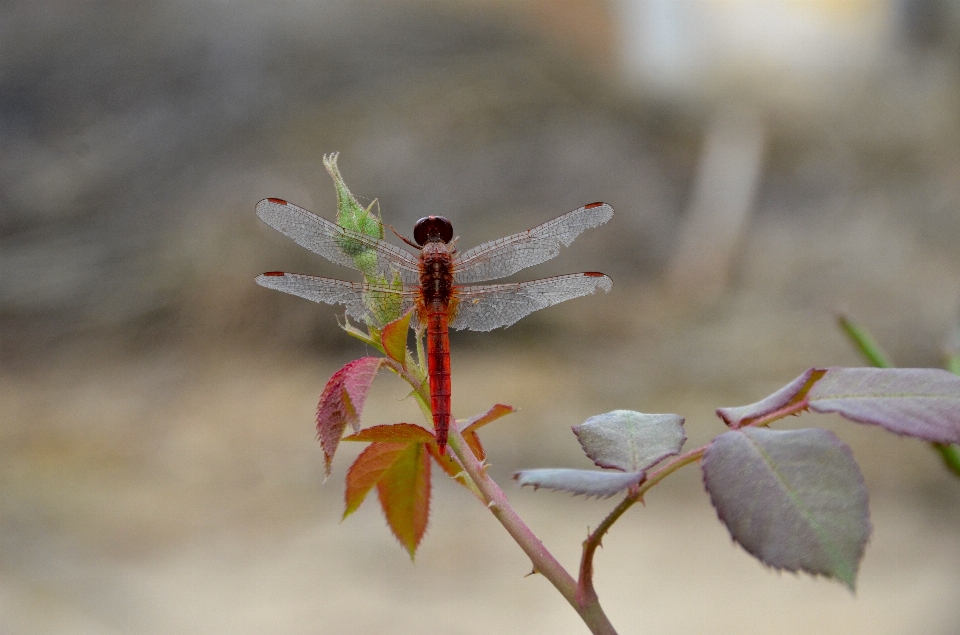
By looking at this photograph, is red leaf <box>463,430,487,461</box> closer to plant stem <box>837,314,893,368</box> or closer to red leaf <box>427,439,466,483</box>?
red leaf <box>427,439,466,483</box>

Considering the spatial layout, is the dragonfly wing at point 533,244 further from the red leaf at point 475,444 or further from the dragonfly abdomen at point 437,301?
the red leaf at point 475,444

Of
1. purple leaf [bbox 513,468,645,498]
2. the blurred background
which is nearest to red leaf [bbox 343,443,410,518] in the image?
purple leaf [bbox 513,468,645,498]

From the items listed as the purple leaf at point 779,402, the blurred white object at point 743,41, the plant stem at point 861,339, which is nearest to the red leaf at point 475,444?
the purple leaf at point 779,402

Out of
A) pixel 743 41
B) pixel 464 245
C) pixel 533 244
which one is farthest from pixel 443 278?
pixel 743 41

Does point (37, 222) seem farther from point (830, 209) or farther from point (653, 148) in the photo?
point (830, 209)

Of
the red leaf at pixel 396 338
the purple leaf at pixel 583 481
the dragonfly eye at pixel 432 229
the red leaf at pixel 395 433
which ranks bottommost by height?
the purple leaf at pixel 583 481

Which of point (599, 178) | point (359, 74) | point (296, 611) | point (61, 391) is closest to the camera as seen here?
point (296, 611)

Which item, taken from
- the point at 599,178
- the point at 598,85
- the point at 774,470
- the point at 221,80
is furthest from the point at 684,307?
the point at 774,470
